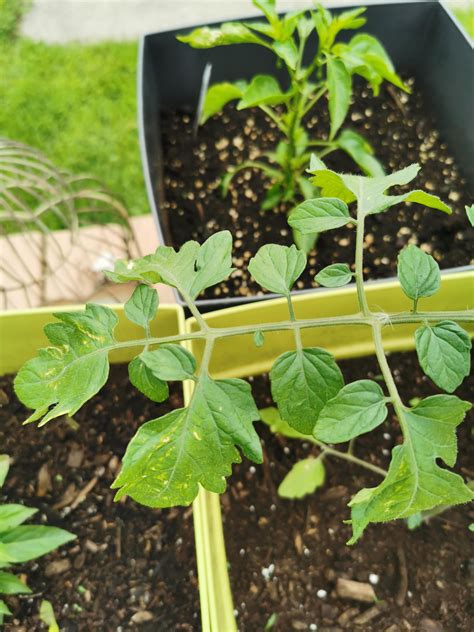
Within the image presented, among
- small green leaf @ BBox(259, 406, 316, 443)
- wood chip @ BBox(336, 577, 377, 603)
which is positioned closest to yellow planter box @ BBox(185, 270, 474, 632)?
small green leaf @ BBox(259, 406, 316, 443)

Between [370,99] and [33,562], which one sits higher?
[370,99]

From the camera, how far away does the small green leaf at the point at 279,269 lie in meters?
0.56

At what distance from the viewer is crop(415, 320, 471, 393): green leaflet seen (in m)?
0.52

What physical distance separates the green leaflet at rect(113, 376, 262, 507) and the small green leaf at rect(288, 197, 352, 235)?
0.54 feet

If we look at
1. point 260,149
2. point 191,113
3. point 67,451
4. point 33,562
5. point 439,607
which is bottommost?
point 439,607

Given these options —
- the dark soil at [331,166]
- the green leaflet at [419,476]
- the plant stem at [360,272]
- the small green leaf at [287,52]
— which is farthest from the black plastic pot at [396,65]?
the green leaflet at [419,476]

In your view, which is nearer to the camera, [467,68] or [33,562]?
[33,562]

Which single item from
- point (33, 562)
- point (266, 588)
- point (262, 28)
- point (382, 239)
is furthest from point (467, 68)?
point (33, 562)

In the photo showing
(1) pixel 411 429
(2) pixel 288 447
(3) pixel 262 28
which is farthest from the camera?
(2) pixel 288 447

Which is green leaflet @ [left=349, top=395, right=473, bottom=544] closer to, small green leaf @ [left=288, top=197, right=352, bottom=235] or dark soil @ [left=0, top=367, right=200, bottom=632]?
small green leaf @ [left=288, top=197, right=352, bottom=235]

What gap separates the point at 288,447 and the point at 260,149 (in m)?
0.58

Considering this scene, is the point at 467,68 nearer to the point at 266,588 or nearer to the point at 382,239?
the point at 382,239

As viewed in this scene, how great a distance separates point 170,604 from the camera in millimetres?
848

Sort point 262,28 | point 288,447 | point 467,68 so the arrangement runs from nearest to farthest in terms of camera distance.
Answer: point 262,28 < point 288,447 < point 467,68
